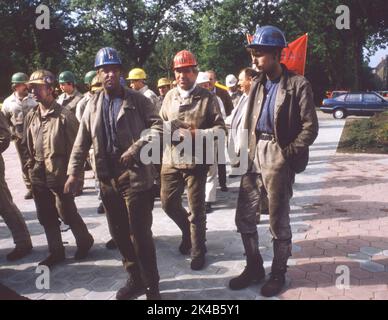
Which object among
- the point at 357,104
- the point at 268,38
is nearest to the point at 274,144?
the point at 268,38

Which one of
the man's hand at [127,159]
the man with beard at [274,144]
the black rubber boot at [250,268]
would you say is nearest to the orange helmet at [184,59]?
the man with beard at [274,144]

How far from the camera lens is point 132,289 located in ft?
12.2

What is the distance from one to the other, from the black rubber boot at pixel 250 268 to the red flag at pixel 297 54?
4.31 metres

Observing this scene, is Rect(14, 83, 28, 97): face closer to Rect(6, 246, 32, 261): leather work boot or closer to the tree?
Rect(6, 246, 32, 261): leather work boot

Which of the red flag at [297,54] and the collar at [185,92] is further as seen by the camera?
the red flag at [297,54]

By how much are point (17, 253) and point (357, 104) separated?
73.3 feet

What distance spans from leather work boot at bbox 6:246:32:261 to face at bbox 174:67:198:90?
2.66 metres

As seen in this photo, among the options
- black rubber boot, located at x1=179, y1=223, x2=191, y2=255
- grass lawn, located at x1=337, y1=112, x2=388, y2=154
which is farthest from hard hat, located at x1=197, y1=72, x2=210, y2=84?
grass lawn, located at x1=337, y1=112, x2=388, y2=154

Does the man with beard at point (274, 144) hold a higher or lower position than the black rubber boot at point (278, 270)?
higher

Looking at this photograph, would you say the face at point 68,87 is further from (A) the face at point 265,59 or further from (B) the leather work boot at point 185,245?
(A) the face at point 265,59

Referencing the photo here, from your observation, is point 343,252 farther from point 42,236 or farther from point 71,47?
point 71,47

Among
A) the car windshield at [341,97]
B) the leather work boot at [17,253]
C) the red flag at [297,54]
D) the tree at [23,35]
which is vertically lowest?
the leather work boot at [17,253]

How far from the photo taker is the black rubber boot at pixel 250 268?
3.81 meters
